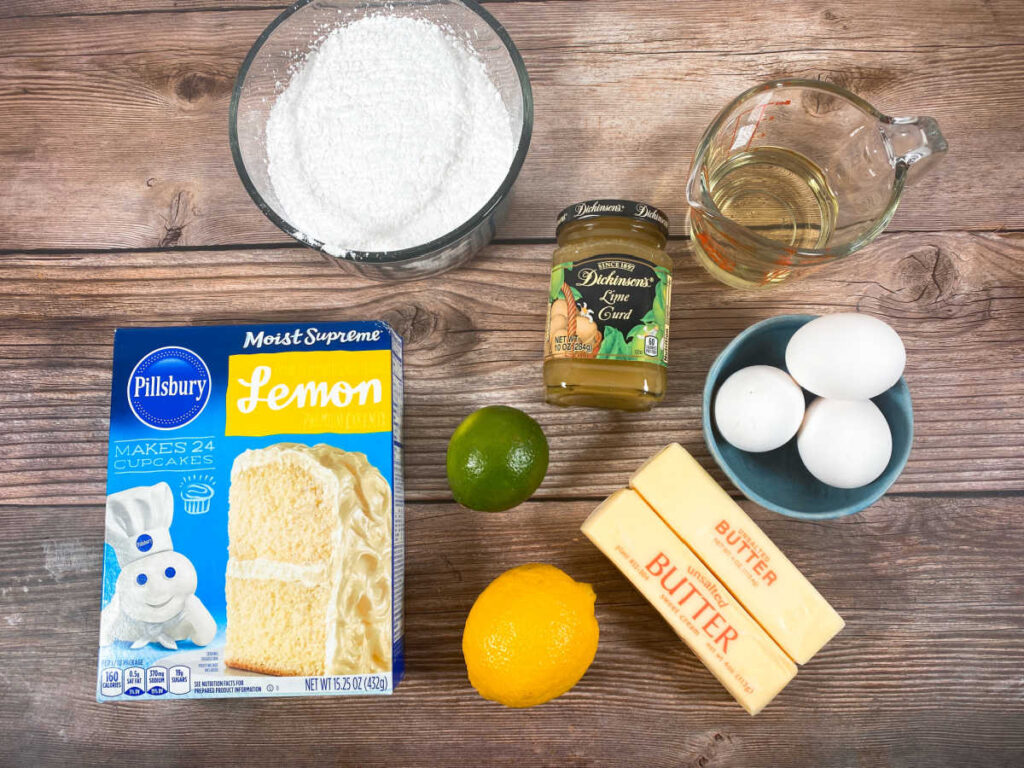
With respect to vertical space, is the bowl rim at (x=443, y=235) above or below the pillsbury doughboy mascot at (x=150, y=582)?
above

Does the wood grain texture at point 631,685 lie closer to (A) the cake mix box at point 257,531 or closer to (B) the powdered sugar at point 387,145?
(A) the cake mix box at point 257,531

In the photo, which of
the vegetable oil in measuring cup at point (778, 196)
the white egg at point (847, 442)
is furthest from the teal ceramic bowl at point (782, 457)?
A: the vegetable oil in measuring cup at point (778, 196)

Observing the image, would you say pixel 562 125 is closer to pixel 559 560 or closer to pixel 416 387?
pixel 416 387

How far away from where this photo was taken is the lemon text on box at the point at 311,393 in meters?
0.71

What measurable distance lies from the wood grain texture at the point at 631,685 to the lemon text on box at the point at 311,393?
0.57 feet

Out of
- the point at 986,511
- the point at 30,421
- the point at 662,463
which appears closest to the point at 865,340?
the point at 662,463

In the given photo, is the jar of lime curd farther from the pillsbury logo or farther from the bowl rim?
the pillsbury logo

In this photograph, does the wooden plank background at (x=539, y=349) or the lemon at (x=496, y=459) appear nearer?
the lemon at (x=496, y=459)

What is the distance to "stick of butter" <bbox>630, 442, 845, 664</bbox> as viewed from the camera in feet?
2.29

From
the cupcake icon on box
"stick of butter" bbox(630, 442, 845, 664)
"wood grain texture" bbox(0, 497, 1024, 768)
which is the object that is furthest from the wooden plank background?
the cupcake icon on box

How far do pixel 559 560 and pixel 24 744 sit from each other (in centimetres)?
70

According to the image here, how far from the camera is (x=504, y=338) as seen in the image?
2.72 ft

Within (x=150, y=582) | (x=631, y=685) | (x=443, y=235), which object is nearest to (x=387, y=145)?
(x=443, y=235)

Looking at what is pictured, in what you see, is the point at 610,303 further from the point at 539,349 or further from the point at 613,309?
the point at 539,349
